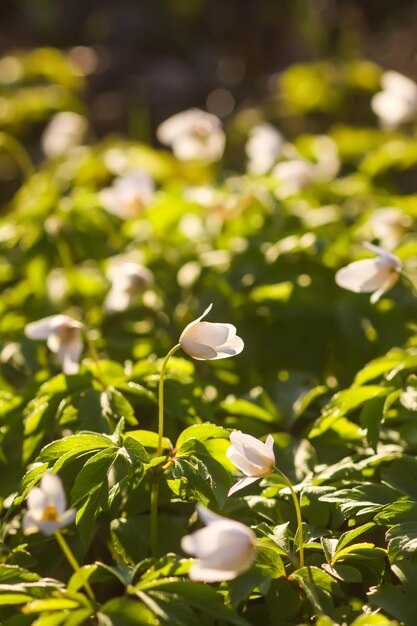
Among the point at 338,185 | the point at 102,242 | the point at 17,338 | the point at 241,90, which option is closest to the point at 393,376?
the point at 17,338

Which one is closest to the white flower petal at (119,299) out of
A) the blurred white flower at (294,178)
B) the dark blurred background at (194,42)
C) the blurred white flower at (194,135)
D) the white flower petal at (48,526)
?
the blurred white flower at (294,178)

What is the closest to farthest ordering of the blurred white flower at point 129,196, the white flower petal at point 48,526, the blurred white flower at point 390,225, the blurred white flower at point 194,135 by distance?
the white flower petal at point 48,526, the blurred white flower at point 390,225, the blurred white flower at point 129,196, the blurred white flower at point 194,135

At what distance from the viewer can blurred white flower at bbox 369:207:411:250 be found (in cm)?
282

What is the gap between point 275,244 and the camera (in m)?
2.91

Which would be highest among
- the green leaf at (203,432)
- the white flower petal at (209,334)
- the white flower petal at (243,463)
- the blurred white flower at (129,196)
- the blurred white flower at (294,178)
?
the white flower petal at (209,334)

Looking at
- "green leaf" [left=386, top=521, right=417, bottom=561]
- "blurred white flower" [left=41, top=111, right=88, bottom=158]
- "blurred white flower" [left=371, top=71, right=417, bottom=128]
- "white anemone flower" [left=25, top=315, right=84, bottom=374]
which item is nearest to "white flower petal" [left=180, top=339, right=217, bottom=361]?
"white anemone flower" [left=25, top=315, right=84, bottom=374]

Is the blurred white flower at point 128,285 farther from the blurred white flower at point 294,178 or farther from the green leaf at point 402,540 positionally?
the green leaf at point 402,540

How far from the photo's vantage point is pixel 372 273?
2.19 m

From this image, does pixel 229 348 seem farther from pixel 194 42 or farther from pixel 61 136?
pixel 194 42

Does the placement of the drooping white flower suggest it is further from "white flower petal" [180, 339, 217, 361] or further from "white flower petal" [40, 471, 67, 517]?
"white flower petal" [40, 471, 67, 517]

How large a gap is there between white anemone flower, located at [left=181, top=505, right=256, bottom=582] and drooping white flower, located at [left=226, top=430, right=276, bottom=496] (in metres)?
0.27

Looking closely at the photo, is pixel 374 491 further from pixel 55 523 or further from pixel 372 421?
pixel 55 523

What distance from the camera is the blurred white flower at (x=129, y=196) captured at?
3271mm

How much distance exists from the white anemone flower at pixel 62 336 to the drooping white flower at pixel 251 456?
2.13 ft
